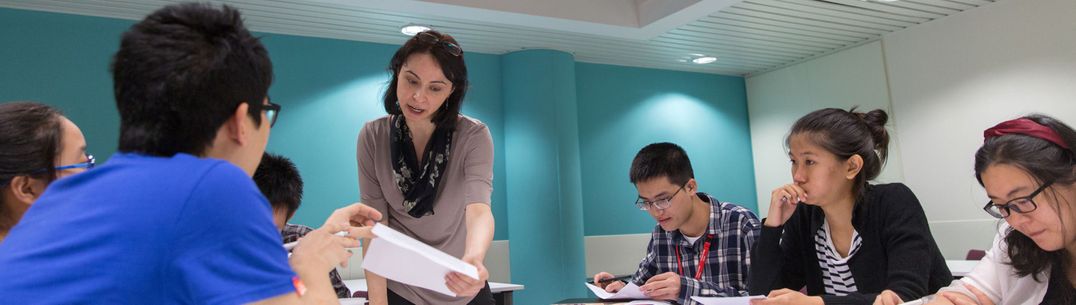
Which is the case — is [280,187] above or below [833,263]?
above

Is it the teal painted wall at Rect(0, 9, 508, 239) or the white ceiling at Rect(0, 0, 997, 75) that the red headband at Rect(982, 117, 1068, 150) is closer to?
the white ceiling at Rect(0, 0, 997, 75)

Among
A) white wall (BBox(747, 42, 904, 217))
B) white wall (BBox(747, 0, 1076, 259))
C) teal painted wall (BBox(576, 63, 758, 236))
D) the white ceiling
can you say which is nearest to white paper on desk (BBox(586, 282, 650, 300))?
the white ceiling

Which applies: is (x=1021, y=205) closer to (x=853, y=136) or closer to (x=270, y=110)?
(x=853, y=136)

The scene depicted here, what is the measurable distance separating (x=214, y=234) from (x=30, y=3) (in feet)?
15.5

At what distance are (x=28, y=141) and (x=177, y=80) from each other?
92 cm


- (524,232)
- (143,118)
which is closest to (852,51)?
(524,232)

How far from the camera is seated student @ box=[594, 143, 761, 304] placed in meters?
2.48

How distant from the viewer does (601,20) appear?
5.14m

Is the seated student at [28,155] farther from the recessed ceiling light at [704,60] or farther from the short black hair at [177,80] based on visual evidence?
the recessed ceiling light at [704,60]

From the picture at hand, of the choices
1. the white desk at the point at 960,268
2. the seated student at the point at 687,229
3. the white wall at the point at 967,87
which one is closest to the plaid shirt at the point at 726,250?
the seated student at the point at 687,229

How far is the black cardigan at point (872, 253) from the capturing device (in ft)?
5.82

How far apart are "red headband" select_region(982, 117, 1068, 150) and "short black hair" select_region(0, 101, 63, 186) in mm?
2131

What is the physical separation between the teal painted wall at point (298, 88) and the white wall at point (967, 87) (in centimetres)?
341

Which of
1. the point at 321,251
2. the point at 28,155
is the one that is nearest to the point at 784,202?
the point at 321,251
